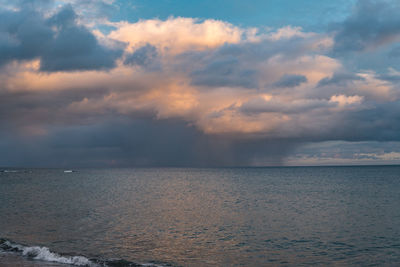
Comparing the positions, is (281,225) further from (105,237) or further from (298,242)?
(105,237)

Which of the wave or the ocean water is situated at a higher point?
the wave

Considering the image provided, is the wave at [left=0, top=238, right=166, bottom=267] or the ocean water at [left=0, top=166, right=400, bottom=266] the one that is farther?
the ocean water at [left=0, top=166, right=400, bottom=266]

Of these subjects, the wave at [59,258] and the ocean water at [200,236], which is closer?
the wave at [59,258]

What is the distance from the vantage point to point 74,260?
2619cm

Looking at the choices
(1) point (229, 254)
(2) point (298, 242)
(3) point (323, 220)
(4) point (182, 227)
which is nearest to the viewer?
(1) point (229, 254)

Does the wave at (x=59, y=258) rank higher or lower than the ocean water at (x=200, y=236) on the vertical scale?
higher

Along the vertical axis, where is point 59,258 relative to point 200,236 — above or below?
above

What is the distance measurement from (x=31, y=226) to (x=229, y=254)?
26629 millimetres

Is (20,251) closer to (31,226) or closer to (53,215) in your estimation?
(31,226)

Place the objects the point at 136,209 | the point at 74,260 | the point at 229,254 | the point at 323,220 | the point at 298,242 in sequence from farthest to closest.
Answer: the point at 136,209, the point at 323,220, the point at 298,242, the point at 229,254, the point at 74,260

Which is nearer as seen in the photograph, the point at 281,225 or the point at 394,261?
the point at 394,261

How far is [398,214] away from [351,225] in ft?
47.3

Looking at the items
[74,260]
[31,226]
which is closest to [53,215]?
[31,226]

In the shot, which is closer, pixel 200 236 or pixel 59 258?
pixel 59 258
